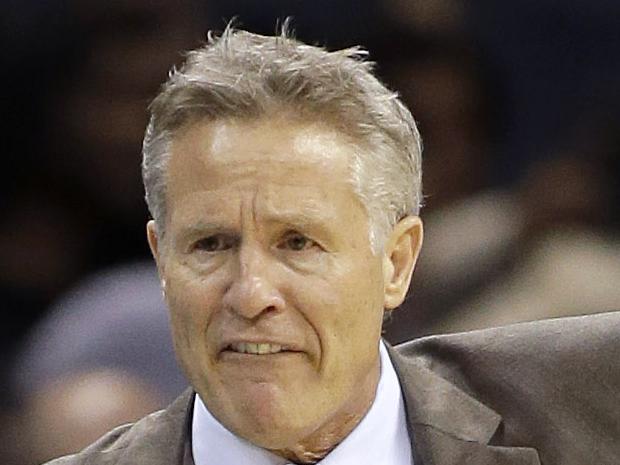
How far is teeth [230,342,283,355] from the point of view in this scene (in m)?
1.70

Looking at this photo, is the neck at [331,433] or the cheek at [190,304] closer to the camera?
the cheek at [190,304]

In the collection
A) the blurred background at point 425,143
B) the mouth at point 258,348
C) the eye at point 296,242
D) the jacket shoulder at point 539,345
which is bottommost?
the blurred background at point 425,143

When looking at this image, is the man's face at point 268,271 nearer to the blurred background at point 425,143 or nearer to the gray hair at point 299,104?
the gray hair at point 299,104

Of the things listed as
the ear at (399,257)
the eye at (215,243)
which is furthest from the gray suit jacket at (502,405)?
the eye at (215,243)

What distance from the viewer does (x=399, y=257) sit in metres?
1.83

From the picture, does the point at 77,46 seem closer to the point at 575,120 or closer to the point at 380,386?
the point at 575,120

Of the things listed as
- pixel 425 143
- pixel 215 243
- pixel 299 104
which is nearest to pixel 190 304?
pixel 215 243

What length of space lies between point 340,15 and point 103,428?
3.23ft

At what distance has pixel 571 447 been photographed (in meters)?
1.87

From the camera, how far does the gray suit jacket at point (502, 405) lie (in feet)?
6.07

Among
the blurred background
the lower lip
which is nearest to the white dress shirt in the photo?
the lower lip

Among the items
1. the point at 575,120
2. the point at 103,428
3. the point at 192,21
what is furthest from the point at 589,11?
the point at 103,428

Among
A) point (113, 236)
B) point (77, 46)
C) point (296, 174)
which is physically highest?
point (296, 174)

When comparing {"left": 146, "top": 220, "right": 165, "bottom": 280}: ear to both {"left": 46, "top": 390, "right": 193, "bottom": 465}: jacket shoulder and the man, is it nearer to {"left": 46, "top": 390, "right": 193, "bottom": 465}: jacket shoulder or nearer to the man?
the man
